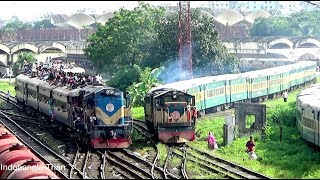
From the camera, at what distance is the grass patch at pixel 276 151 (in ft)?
66.8

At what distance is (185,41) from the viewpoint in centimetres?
4847

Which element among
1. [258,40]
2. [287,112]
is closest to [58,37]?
[258,40]

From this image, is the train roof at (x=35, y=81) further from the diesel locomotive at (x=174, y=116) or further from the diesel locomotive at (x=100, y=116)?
the diesel locomotive at (x=174, y=116)

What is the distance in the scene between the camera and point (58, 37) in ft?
399

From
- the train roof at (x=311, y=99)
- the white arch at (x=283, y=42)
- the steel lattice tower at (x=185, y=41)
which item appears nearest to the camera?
the train roof at (x=311, y=99)

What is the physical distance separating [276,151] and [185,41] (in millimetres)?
25519

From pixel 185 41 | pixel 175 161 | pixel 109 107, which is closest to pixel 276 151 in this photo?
pixel 175 161

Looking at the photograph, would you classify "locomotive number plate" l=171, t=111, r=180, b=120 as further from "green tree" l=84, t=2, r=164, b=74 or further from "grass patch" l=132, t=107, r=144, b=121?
"green tree" l=84, t=2, r=164, b=74

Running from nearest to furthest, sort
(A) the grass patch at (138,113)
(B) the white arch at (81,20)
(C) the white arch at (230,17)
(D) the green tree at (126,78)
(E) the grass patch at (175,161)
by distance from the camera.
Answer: (E) the grass patch at (175,161) < (A) the grass patch at (138,113) < (D) the green tree at (126,78) < (C) the white arch at (230,17) < (B) the white arch at (81,20)

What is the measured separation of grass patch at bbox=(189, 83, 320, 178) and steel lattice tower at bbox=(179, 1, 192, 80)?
17030 millimetres

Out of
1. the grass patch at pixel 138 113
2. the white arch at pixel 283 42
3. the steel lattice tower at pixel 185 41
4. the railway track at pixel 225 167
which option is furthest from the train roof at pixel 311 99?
the white arch at pixel 283 42

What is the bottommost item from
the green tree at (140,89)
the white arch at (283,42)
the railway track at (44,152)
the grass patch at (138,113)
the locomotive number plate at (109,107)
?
the grass patch at (138,113)

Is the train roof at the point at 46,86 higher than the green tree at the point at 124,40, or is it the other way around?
the green tree at the point at 124,40

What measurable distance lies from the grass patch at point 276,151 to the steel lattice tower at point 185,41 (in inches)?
670
